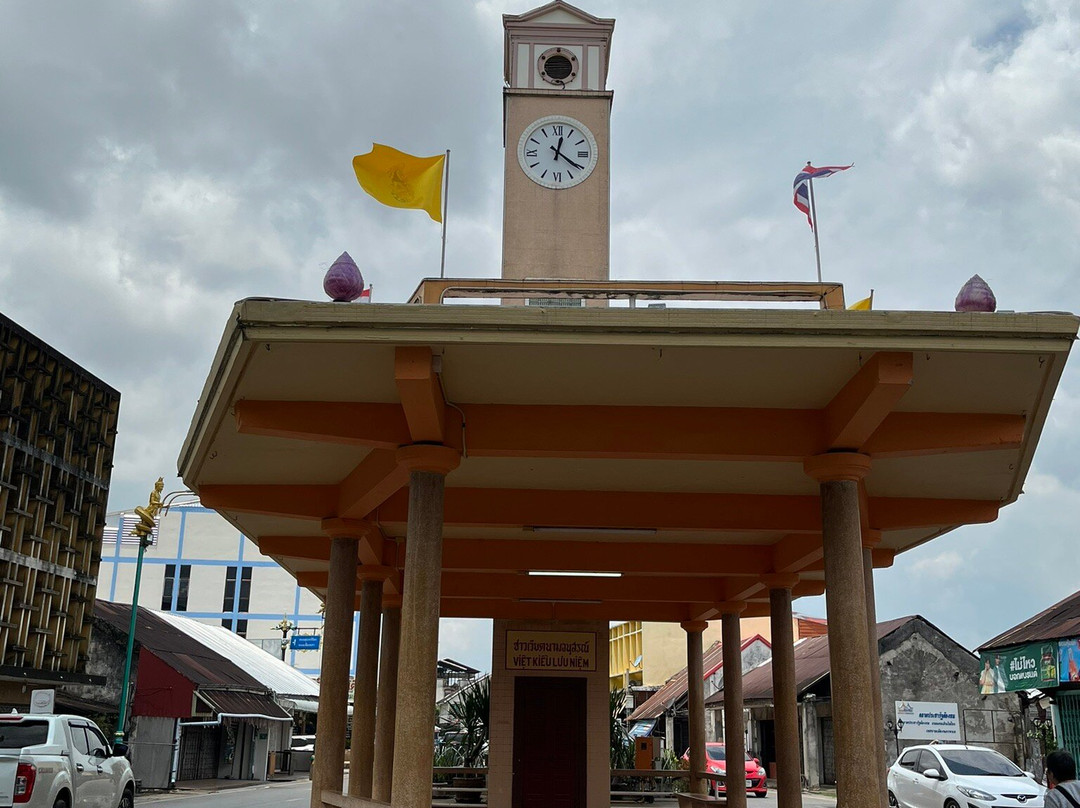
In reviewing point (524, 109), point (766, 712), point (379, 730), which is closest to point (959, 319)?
point (379, 730)

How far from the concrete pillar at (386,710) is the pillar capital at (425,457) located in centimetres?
616

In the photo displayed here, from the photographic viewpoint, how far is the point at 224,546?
6444 cm

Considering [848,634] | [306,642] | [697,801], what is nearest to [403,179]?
[848,634]

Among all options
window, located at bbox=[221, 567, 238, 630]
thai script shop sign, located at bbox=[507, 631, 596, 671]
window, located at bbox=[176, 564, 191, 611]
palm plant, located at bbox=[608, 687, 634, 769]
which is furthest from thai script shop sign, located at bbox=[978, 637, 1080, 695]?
window, located at bbox=[176, 564, 191, 611]

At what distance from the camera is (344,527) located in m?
12.3

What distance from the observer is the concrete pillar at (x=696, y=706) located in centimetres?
2142

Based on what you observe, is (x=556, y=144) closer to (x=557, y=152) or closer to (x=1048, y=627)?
(x=557, y=152)

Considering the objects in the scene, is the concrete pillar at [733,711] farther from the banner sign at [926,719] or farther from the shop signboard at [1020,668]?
the banner sign at [926,719]

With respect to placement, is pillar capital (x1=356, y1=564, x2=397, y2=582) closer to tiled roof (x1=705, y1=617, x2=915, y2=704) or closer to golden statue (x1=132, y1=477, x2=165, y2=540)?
golden statue (x1=132, y1=477, x2=165, y2=540)

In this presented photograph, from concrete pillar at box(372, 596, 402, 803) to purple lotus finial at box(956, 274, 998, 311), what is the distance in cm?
930

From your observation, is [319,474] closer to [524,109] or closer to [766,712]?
[524,109]

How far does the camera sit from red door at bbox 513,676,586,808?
1897cm

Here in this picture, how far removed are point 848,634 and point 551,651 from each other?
11397 mm

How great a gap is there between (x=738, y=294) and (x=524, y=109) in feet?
50.7
